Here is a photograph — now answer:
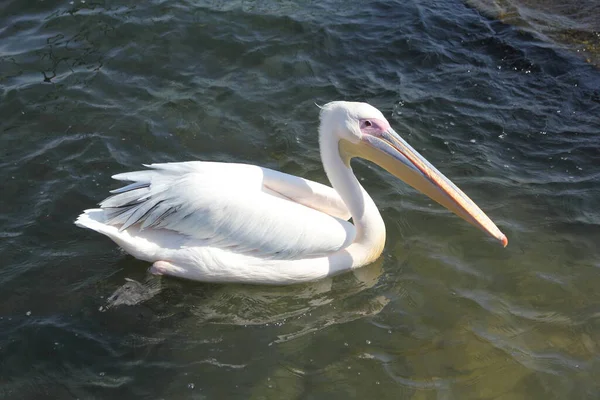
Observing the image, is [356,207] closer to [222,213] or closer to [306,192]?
[306,192]

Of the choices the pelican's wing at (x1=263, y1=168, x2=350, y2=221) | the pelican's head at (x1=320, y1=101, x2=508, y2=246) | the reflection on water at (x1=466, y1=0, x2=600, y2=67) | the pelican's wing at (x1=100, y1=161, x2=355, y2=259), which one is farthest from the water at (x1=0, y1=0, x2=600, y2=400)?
the pelican's head at (x1=320, y1=101, x2=508, y2=246)

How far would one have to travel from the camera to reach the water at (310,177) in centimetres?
384

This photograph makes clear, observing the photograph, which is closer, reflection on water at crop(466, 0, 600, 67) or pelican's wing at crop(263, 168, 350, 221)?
pelican's wing at crop(263, 168, 350, 221)

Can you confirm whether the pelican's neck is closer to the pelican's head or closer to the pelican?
the pelican

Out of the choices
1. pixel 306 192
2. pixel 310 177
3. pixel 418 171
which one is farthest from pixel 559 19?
pixel 306 192

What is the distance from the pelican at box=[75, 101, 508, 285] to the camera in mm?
4207

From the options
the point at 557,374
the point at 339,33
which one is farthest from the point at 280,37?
the point at 557,374

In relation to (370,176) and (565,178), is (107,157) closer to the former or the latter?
(370,176)

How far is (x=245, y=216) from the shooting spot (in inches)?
166

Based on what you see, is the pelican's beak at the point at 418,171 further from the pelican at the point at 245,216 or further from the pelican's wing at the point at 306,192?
the pelican's wing at the point at 306,192

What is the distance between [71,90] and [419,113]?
335cm

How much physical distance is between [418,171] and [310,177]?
1.38 metres

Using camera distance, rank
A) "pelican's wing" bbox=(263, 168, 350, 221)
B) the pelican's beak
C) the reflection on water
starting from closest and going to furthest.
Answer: the pelican's beak < "pelican's wing" bbox=(263, 168, 350, 221) < the reflection on water

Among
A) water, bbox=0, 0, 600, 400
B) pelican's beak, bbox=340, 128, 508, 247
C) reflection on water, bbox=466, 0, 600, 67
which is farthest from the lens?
reflection on water, bbox=466, 0, 600, 67
